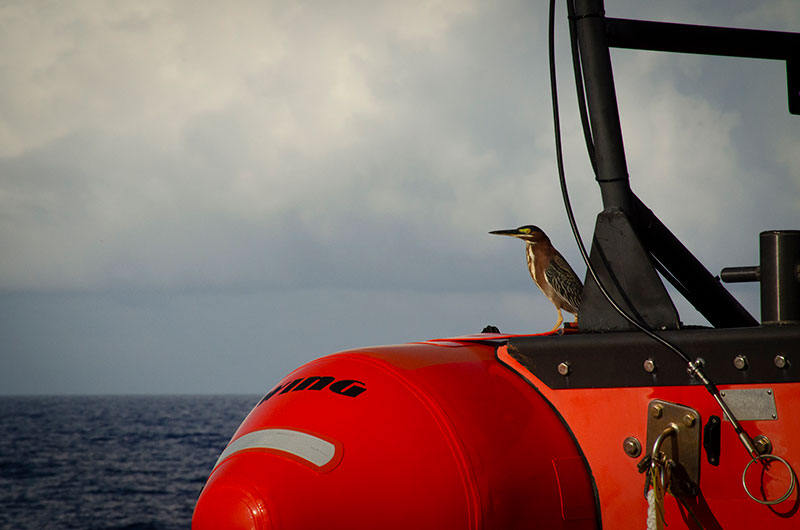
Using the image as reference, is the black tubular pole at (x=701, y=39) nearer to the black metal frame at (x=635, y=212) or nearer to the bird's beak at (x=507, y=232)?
the black metal frame at (x=635, y=212)

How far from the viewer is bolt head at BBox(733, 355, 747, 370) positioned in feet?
7.55

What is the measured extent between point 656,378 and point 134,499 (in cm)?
4248

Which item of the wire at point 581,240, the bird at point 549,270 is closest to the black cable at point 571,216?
the wire at point 581,240

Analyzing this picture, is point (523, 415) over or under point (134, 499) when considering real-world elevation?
over

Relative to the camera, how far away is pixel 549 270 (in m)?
3.53

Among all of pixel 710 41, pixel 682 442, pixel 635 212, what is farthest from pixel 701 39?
pixel 682 442

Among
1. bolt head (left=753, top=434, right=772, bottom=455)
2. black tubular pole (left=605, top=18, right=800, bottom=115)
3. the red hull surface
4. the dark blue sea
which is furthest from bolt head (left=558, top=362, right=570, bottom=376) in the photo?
the dark blue sea

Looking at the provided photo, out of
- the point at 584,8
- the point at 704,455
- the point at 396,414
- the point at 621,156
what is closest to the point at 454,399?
the point at 396,414

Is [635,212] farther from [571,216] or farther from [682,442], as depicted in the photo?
[682,442]

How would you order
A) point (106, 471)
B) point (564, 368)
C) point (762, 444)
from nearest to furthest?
point (762, 444), point (564, 368), point (106, 471)

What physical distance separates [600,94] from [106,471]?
179ft

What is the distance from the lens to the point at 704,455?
237 cm

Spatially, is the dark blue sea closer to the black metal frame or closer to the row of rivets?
the black metal frame

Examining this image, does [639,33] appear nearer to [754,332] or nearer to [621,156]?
[621,156]
